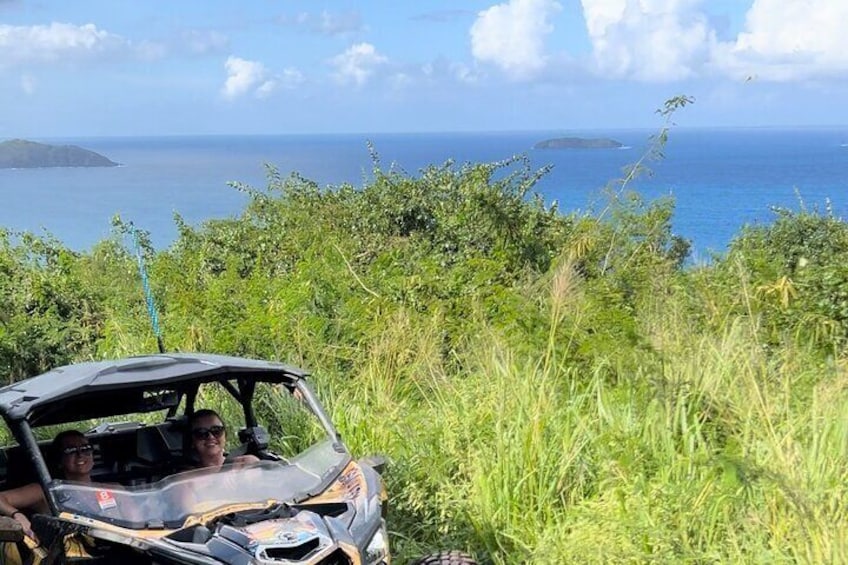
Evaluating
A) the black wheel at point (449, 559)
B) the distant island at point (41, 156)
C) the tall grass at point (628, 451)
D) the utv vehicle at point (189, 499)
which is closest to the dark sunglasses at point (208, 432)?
the utv vehicle at point (189, 499)

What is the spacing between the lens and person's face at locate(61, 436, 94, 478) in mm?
5633

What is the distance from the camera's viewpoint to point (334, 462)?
552 centimetres

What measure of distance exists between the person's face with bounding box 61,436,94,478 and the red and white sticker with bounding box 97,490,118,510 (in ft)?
3.15

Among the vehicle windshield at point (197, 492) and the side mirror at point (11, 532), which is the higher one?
the vehicle windshield at point (197, 492)

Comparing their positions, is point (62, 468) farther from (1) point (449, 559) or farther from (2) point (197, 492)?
(1) point (449, 559)

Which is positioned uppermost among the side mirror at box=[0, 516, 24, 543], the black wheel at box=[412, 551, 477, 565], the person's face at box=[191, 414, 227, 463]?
the side mirror at box=[0, 516, 24, 543]

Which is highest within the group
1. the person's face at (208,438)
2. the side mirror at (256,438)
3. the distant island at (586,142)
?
the distant island at (586,142)

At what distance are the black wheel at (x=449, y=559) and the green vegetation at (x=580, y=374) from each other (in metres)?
0.58

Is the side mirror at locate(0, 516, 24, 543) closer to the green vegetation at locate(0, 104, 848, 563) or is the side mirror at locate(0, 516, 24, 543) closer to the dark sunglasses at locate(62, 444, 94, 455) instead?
the dark sunglasses at locate(62, 444, 94, 455)

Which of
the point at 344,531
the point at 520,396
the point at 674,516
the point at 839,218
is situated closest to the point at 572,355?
the point at 520,396

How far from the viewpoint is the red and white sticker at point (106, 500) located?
15.4ft

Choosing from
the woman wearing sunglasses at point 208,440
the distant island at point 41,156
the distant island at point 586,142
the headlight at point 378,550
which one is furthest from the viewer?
the distant island at point 41,156

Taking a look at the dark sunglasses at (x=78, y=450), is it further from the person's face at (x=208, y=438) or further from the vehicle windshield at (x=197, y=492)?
the vehicle windshield at (x=197, y=492)

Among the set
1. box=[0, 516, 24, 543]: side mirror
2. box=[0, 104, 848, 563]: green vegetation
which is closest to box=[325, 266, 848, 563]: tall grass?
box=[0, 104, 848, 563]: green vegetation
